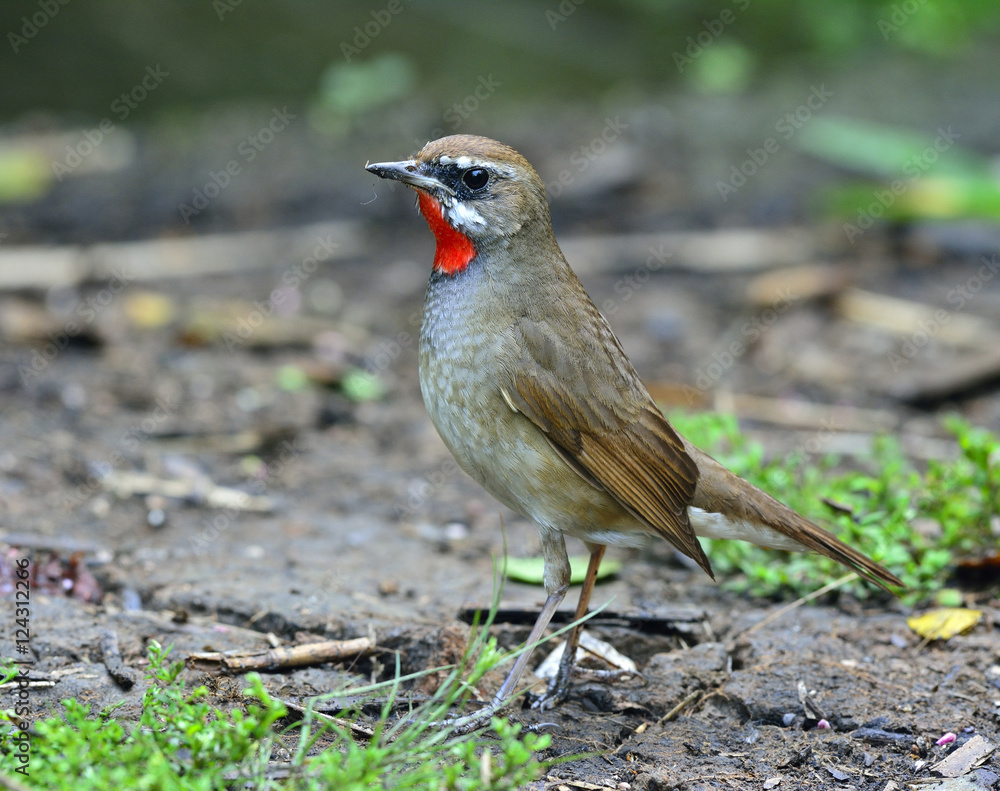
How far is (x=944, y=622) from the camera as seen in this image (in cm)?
473

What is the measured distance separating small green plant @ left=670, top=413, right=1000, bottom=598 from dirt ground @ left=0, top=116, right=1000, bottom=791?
6.4 inches

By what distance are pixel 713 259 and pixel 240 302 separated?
4.23 meters

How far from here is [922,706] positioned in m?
4.18

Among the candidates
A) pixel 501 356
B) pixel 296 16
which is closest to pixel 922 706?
pixel 501 356

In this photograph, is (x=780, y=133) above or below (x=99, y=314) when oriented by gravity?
above

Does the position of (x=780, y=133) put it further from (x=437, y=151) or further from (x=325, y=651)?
(x=325, y=651)

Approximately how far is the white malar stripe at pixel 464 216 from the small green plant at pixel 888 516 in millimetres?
2013

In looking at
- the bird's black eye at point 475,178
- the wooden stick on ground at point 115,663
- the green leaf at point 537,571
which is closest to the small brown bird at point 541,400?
the bird's black eye at point 475,178

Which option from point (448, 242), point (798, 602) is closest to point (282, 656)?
point (448, 242)

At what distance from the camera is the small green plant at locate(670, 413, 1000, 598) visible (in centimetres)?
495

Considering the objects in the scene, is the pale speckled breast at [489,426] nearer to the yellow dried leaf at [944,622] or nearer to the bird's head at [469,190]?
the bird's head at [469,190]

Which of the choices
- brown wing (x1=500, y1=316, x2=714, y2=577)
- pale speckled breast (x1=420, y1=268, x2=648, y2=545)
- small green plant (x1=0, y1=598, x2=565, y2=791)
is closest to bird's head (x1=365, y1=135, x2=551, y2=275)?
pale speckled breast (x1=420, y1=268, x2=648, y2=545)

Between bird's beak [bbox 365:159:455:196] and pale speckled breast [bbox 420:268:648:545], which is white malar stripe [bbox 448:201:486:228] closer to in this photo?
bird's beak [bbox 365:159:455:196]

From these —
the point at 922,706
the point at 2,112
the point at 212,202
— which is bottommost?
the point at 922,706
